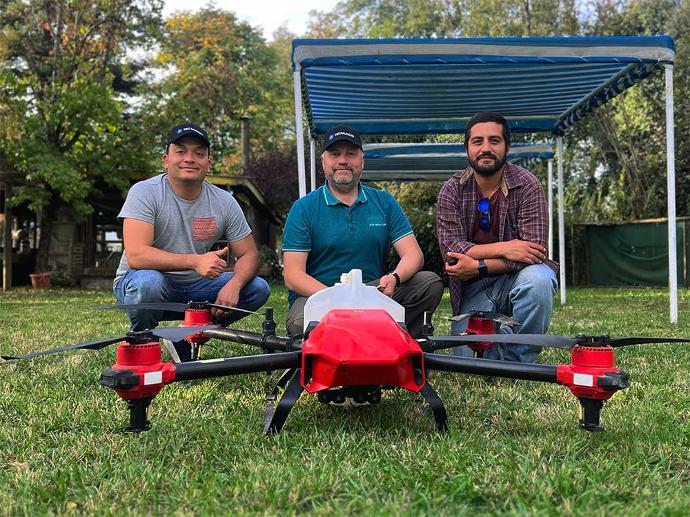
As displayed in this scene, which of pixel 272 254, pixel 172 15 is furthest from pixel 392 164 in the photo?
pixel 172 15

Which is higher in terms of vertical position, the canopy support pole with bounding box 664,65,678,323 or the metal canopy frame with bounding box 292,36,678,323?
the metal canopy frame with bounding box 292,36,678,323

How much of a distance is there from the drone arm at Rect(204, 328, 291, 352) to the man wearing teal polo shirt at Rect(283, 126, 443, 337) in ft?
1.41

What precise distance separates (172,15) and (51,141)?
18.8 meters

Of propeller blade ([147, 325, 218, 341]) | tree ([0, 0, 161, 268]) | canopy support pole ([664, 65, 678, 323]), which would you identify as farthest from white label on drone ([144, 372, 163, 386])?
tree ([0, 0, 161, 268])

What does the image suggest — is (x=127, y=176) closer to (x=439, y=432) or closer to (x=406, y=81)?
(x=406, y=81)

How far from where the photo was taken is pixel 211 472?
2066 mm

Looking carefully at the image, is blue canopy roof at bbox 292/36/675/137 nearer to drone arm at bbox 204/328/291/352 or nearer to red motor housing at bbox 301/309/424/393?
drone arm at bbox 204/328/291/352

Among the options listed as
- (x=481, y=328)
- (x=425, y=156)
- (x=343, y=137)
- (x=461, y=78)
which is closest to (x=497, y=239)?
(x=481, y=328)

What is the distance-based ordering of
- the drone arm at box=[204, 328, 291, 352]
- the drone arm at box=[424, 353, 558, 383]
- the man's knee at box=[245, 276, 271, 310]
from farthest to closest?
1. the man's knee at box=[245, 276, 271, 310]
2. the drone arm at box=[204, 328, 291, 352]
3. the drone arm at box=[424, 353, 558, 383]

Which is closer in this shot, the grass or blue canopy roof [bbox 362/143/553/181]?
the grass

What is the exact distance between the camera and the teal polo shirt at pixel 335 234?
141 inches

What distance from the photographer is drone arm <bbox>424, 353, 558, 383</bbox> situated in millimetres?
2195

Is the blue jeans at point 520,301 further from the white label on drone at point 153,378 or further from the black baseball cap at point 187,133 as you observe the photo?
the white label on drone at point 153,378

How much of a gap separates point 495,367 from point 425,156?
7549 millimetres
